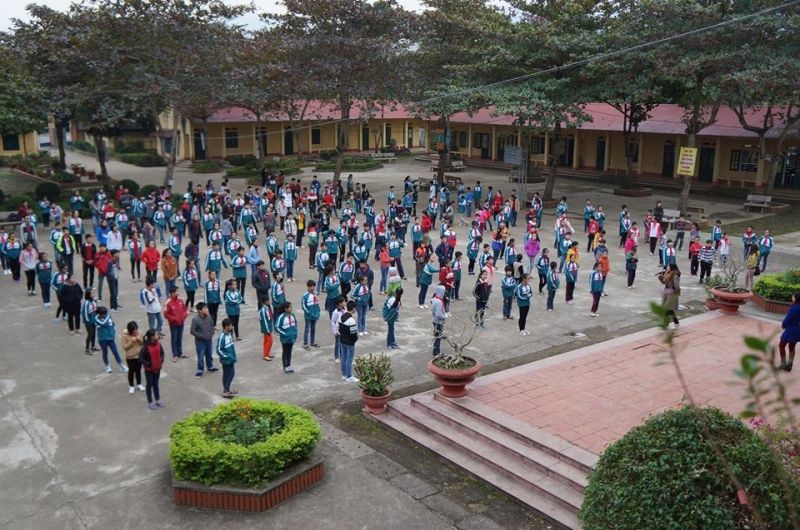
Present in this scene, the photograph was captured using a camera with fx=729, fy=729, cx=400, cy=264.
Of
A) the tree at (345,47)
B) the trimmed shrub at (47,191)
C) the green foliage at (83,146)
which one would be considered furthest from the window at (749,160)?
the green foliage at (83,146)

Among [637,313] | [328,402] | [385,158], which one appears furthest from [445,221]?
[385,158]

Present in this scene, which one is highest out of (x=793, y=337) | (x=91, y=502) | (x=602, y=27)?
(x=602, y=27)

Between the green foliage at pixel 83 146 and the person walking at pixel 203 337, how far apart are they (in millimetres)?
46673

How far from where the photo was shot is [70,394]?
11.1 metres

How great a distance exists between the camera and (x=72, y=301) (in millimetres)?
13547

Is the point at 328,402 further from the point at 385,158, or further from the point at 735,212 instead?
the point at 385,158

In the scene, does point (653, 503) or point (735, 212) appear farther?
point (735, 212)

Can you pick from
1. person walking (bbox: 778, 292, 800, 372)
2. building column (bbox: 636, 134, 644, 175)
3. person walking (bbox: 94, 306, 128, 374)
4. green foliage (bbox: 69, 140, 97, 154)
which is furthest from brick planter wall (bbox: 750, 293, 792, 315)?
green foliage (bbox: 69, 140, 97, 154)

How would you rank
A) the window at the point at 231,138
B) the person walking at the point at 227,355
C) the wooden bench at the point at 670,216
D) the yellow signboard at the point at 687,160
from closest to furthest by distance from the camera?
1. the person walking at the point at 227,355
2. the yellow signboard at the point at 687,160
3. the wooden bench at the point at 670,216
4. the window at the point at 231,138

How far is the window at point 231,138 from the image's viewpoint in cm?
4688

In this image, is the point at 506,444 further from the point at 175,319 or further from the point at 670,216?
the point at 670,216

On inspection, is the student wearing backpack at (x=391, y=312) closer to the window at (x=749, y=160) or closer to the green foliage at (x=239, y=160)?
the window at (x=749, y=160)

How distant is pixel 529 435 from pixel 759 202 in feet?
77.2

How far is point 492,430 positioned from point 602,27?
22539 mm
